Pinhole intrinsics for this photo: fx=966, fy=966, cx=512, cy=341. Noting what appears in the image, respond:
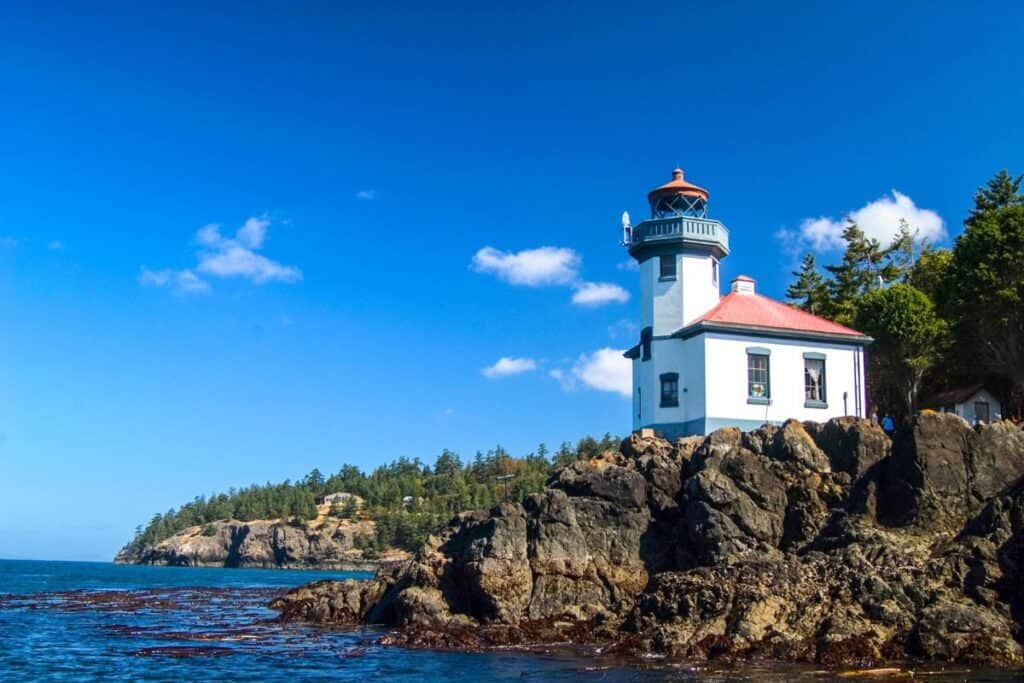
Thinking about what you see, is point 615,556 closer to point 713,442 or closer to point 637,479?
point 637,479

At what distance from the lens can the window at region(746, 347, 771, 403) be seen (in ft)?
108

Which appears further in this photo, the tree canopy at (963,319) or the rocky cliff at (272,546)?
the rocky cliff at (272,546)

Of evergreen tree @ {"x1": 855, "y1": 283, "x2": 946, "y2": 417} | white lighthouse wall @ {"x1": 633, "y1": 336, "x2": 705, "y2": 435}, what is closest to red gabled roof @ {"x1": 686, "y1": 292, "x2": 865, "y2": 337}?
white lighthouse wall @ {"x1": 633, "y1": 336, "x2": 705, "y2": 435}

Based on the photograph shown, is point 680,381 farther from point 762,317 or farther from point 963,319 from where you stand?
point 963,319

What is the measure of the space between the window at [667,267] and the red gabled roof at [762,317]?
1.88 meters

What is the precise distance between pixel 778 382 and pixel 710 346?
2.81m

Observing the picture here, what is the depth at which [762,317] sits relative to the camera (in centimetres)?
3422

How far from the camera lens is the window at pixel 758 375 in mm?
32969

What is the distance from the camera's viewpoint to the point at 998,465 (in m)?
26.2

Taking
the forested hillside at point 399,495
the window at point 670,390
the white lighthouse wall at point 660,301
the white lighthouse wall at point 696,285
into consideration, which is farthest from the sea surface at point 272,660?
the forested hillside at point 399,495

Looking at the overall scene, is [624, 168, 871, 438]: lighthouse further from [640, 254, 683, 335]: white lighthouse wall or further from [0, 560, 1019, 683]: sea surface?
[0, 560, 1019, 683]: sea surface

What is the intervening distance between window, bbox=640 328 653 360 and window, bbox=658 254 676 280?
2.00 meters

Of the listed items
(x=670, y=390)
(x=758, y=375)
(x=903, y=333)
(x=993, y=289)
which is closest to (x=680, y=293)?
(x=670, y=390)

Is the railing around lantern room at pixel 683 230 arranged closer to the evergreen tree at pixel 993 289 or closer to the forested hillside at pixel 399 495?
the evergreen tree at pixel 993 289
